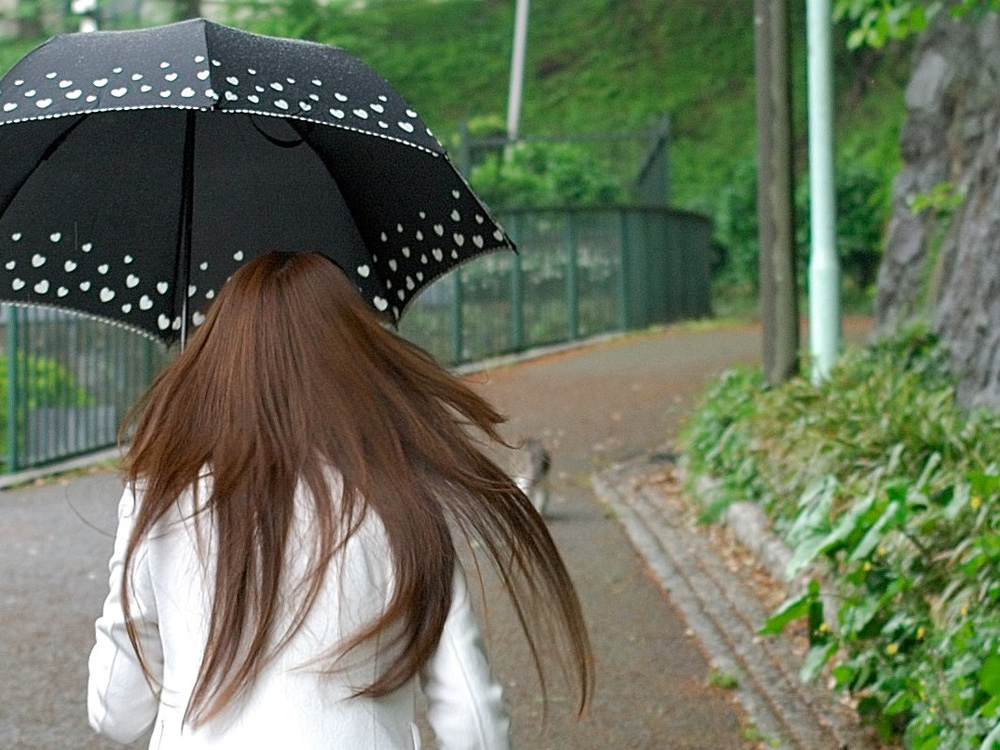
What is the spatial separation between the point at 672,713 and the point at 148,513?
3648 mm

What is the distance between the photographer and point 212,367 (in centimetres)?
231

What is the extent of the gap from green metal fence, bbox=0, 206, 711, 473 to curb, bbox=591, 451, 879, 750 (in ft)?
6.66

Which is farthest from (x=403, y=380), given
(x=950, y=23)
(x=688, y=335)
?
(x=688, y=335)

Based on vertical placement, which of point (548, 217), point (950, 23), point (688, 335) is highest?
point (950, 23)

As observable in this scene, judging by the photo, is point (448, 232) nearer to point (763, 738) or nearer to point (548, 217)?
point (763, 738)

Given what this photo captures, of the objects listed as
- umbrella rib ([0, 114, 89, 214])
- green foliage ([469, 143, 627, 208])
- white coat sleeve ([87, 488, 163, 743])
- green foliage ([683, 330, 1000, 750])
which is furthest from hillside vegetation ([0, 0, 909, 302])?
white coat sleeve ([87, 488, 163, 743])

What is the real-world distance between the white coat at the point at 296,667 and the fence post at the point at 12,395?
29.8 feet

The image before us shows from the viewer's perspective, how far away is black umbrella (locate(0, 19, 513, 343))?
379cm

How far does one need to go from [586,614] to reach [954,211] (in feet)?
17.6

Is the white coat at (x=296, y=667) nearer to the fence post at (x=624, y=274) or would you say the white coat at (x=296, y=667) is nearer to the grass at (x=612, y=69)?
the fence post at (x=624, y=274)

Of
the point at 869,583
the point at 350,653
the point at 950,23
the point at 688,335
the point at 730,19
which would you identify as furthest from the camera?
the point at 730,19

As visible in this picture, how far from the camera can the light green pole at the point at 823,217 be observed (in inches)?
392

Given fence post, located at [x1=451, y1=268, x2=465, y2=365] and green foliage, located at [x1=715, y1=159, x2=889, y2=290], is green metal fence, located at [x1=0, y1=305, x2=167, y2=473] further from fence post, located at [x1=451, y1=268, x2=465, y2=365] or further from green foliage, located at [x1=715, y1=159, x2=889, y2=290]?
green foliage, located at [x1=715, y1=159, x2=889, y2=290]

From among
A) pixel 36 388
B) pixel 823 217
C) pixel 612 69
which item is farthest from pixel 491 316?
pixel 612 69
